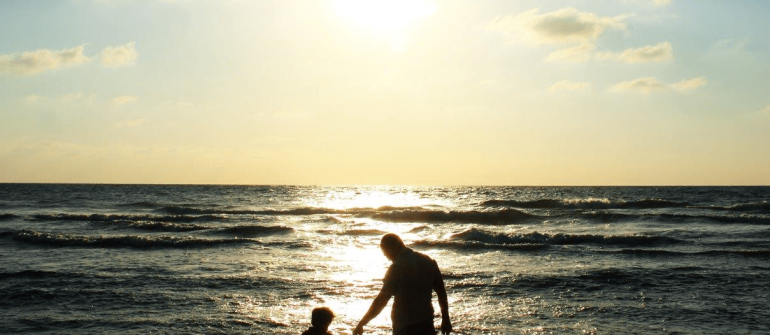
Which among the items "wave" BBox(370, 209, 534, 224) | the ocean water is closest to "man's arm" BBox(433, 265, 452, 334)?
the ocean water

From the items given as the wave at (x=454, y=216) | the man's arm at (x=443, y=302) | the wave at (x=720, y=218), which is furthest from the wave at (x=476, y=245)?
Answer: the man's arm at (x=443, y=302)

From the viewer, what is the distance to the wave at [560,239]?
26.2 meters

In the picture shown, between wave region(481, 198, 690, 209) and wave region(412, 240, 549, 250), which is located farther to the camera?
wave region(481, 198, 690, 209)

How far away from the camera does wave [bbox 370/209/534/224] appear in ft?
133

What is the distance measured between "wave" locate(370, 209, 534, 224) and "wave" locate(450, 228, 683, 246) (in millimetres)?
11068

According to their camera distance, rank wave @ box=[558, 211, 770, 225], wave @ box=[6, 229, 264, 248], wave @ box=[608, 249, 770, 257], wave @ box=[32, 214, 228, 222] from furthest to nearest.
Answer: wave @ box=[32, 214, 228, 222] → wave @ box=[558, 211, 770, 225] → wave @ box=[6, 229, 264, 248] → wave @ box=[608, 249, 770, 257]

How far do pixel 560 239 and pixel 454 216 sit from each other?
14936 millimetres

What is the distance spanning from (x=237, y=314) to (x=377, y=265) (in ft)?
24.6

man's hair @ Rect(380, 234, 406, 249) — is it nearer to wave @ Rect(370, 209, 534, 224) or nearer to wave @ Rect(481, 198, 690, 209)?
wave @ Rect(370, 209, 534, 224)

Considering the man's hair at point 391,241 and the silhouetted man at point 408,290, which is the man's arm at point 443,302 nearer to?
the silhouetted man at point 408,290

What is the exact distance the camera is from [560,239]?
27.1 meters

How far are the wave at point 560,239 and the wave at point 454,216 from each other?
11.1m

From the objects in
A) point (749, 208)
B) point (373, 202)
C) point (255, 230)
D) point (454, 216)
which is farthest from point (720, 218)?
point (373, 202)

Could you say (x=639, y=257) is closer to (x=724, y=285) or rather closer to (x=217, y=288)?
(x=724, y=285)
